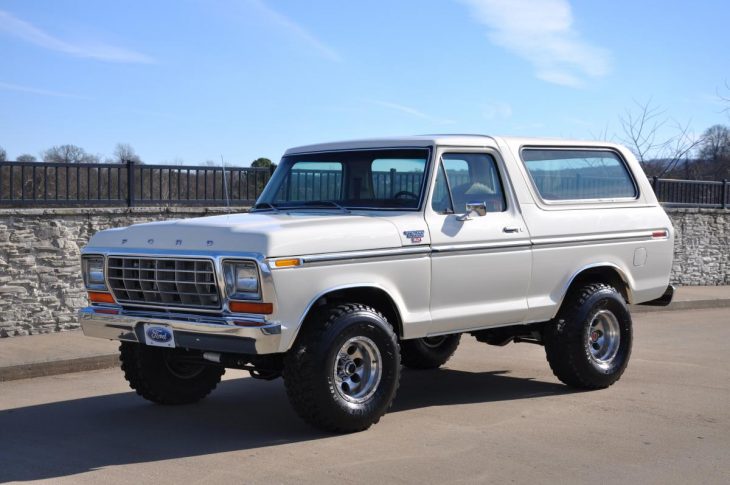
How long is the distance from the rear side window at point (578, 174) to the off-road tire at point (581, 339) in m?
0.86

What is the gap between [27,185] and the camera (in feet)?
38.8

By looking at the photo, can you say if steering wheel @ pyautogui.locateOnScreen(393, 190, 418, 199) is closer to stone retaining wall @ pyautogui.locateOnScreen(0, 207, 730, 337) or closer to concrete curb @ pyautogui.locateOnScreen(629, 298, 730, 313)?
stone retaining wall @ pyautogui.locateOnScreen(0, 207, 730, 337)

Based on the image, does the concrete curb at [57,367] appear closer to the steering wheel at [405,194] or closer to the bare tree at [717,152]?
the steering wheel at [405,194]

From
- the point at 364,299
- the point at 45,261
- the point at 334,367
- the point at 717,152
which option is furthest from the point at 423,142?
the point at 717,152

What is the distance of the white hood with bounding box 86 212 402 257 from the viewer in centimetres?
652

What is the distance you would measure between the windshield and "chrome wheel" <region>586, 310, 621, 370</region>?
89.5 inches

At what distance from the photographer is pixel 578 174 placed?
9016 millimetres

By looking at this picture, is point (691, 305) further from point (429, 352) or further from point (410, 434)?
point (410, 434)

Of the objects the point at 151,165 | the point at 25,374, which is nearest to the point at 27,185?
the point at 151,165

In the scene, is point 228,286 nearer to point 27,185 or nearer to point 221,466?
point 221,466

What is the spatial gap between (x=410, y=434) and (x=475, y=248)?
1567 millimetres

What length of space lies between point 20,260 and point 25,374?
2.42 meters

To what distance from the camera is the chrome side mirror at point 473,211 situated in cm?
768

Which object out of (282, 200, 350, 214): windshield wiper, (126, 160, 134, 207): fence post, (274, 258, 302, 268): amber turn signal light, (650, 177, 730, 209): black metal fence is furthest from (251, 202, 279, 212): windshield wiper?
(650, 177, 730, 209): black metal fence
